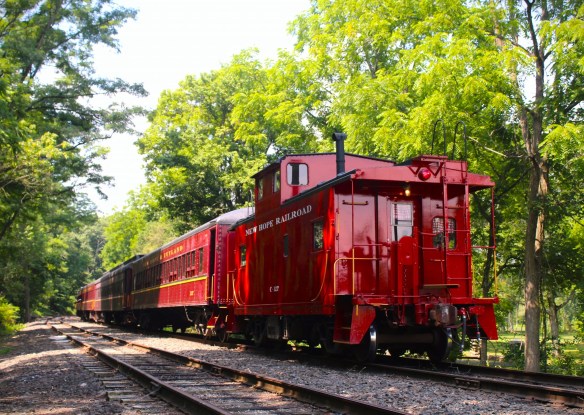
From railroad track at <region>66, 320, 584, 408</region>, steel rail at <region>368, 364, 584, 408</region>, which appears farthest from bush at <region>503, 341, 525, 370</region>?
steel rail at <region>368, 364, 584, 408</region>

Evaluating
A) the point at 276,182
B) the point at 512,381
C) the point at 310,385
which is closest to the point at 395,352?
the point at 512,381

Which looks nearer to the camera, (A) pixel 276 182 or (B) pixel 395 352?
(B) pixel 395 352

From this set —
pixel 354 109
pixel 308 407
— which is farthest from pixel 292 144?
pixel 308 407

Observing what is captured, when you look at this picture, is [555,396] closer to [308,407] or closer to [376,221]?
[308,407]

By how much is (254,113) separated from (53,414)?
23.7 m

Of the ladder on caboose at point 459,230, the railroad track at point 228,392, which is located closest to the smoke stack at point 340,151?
the ladder on caboose at point 459,230

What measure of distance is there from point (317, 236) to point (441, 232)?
228 centimetres

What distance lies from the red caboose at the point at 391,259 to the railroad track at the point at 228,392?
2100mm

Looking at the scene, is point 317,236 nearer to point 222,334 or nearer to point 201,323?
point 222,334

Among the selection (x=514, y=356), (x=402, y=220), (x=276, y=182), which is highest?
(x=276, y=182)

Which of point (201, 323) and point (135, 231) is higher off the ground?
point (135, 231)

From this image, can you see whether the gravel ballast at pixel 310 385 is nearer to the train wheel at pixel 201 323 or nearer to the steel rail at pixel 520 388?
the steel rail at pixel 520 388

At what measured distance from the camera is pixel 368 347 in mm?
11055

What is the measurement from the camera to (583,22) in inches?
496
